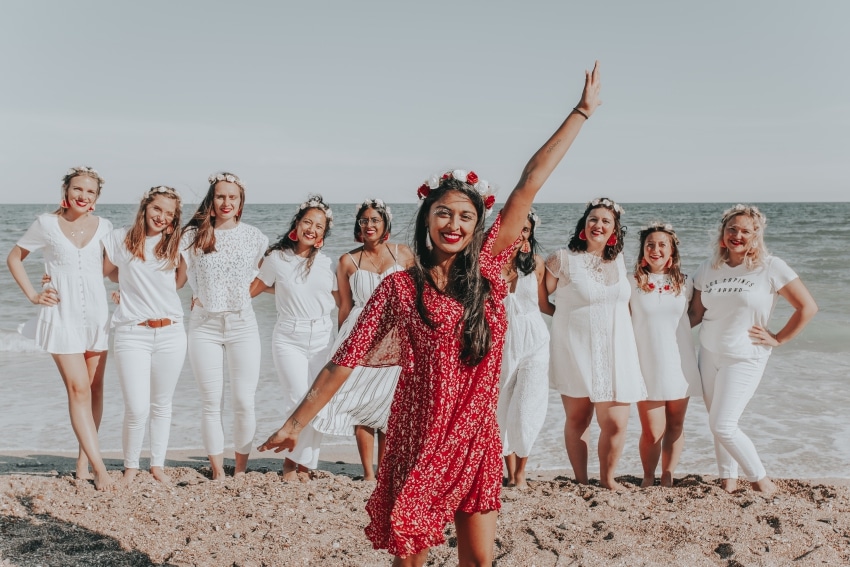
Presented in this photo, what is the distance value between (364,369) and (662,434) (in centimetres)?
222

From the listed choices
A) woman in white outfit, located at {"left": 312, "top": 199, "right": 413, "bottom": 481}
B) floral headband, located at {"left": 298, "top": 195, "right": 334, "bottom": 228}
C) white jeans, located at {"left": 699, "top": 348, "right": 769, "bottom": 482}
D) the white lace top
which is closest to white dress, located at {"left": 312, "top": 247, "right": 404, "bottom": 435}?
woman in white outfit, located at {"left": 312, "top": 199, "right": 413, "bottom": 481}

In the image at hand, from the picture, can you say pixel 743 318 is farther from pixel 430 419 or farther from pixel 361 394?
pixel 430 419

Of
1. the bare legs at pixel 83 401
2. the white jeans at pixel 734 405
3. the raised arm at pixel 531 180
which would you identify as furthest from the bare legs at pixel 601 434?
the bare legs at pixel 83 401

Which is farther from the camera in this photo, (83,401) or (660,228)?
(660,228)

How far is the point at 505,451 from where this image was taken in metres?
5.14

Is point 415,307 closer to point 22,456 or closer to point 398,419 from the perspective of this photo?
point 398,419

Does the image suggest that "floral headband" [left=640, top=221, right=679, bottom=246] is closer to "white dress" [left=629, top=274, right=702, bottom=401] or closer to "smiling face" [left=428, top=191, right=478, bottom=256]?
"white dress" [left=629, top=274, right=702, bottom=401]

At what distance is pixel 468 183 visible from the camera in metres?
2.92

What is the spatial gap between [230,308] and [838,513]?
4199 mm

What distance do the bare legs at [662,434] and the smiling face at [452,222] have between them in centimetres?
295

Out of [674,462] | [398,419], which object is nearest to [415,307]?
[398,419]

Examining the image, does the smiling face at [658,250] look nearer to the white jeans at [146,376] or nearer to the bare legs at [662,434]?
the bare legs at [662,434]

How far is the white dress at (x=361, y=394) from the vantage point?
527cm

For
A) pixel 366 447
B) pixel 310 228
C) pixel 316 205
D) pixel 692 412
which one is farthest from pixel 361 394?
pixel 692 412
